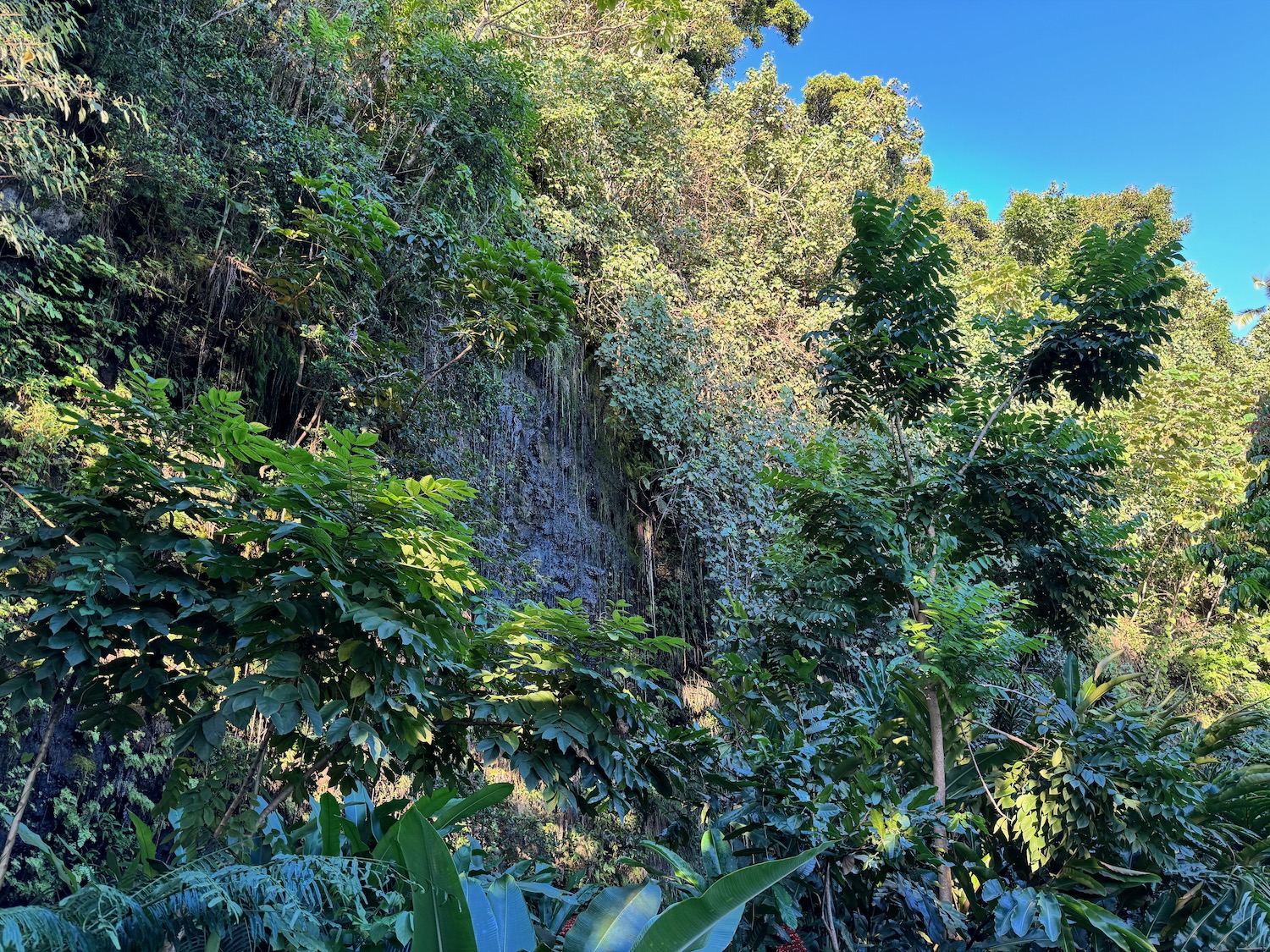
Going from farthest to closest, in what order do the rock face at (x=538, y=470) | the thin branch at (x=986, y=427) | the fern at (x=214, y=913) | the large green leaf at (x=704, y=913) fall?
the rock face at (x=538, y=470) → the thin branch at (x=986, y=427) → the large green leaf at (x=704, y=913) → the fern at (x=214, y=913)

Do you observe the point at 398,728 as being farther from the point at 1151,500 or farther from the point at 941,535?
the point at 1151,500

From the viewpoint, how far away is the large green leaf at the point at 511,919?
63.8 inches

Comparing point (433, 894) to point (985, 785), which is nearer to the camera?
point (433, 894)

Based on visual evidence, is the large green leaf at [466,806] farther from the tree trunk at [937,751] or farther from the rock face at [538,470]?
the rock face at [538,470]

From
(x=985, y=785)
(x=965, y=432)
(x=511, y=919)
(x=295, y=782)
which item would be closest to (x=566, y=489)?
(x=965, y=432)

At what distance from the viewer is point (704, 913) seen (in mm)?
1486

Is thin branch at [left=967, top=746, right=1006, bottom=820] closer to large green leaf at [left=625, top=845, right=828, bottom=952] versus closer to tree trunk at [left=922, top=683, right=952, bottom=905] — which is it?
tree trunk at [left=922, top=683, right=952, bottom=905]

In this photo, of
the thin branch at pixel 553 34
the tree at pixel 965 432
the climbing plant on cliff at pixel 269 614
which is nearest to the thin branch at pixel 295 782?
the climbing plant on cliff at pixel 269 614

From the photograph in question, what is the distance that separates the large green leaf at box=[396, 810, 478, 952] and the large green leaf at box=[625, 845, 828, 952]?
0.34 meters

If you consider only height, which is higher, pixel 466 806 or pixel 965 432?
pixel 965 432

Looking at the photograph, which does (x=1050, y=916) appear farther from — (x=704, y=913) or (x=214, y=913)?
(x=214, y=913)

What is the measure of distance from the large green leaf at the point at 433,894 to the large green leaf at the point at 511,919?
138 mm

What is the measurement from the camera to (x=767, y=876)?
1.51 m

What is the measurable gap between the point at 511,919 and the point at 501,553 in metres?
4.28
